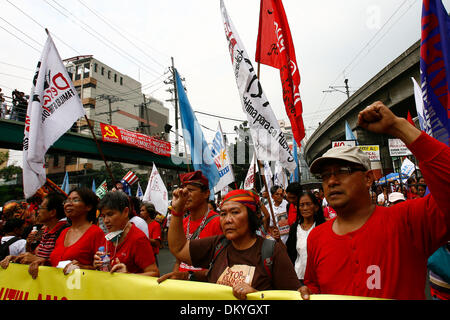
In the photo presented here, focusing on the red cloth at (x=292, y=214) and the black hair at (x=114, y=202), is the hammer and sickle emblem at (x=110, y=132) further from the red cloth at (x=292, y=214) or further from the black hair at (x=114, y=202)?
the black hair at (x=114, y=202)

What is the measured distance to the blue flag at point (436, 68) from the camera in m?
2.21

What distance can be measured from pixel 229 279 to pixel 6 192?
35.5m

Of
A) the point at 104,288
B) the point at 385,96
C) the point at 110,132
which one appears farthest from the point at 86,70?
the point at 104,288

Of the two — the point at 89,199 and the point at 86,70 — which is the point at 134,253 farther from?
the point at 86,70

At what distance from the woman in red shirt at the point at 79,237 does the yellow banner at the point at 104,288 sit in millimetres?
142

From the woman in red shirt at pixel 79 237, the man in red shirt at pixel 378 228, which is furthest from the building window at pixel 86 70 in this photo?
the man in red shirt at pixel 378 228

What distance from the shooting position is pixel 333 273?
1509 mm

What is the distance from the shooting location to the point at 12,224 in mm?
3898

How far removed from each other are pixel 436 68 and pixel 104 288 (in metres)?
3.07

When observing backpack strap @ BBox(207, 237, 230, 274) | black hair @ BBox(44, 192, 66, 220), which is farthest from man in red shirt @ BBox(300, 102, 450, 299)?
black hair @ BBox(44, 192, 66, 220)

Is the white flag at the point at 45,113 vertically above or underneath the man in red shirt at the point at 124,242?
above

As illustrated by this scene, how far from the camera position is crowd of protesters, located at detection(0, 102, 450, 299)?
4.32 feet

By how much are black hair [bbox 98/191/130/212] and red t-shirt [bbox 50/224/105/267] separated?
0.25m

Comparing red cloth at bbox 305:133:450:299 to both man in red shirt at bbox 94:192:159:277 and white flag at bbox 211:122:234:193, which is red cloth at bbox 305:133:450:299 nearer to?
man in red shirt at bbox 94:192:159:277
